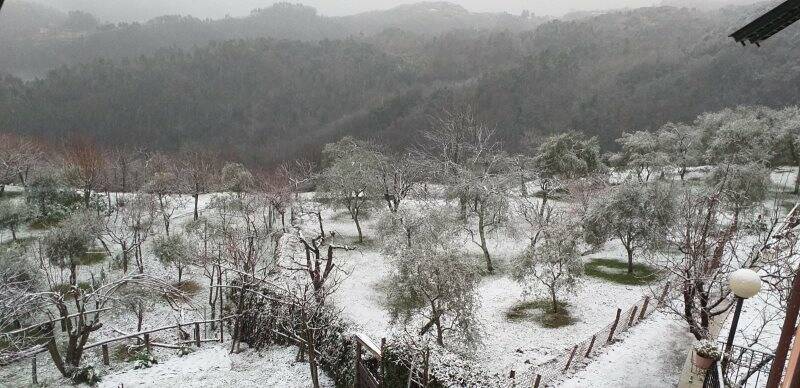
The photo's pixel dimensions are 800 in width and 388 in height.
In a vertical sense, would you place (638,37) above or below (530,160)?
above

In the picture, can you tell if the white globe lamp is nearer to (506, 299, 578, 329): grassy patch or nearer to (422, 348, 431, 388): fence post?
(422, 348, 431, 388): fence post

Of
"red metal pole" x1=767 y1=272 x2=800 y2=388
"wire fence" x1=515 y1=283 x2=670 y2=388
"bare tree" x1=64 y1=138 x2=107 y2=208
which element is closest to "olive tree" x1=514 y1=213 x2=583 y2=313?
"wire fence" x1=515 y1=283 x2=670 y2=388

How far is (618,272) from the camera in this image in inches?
1021

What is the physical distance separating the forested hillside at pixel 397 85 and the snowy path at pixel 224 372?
170 ft

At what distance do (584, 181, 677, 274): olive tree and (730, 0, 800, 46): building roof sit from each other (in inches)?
770

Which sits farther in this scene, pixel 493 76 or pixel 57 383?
pixel 493 76

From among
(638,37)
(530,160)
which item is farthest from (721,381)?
(638,37)

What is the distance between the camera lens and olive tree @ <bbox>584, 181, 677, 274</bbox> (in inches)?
960

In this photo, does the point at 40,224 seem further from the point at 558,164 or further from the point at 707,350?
the point at 707,350

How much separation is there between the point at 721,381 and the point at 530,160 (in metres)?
33.2

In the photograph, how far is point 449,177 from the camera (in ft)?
104

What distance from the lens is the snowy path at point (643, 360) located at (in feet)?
45.4

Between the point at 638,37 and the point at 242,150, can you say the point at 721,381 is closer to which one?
the point at 242,150

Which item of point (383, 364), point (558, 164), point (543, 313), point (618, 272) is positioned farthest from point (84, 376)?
point (558, 164)
